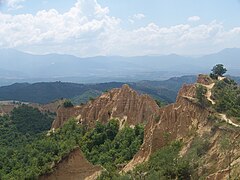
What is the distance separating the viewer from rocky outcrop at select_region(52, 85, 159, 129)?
39.7 metres

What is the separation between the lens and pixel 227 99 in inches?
1111

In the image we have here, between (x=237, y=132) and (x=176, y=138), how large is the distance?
6.40 m

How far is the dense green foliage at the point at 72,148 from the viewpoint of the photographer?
32.1 metres

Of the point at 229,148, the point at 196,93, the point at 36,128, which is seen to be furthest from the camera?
the point at 36,128

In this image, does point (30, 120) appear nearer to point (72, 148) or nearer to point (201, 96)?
point (72, 148)

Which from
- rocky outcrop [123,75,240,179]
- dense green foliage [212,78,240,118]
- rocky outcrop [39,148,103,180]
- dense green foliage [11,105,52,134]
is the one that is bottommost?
rocky outcrop [39,148,103,180]

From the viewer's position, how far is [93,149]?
122 feet

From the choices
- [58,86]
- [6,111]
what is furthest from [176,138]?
[58,86]

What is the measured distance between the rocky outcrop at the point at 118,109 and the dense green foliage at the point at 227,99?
25.4 feet

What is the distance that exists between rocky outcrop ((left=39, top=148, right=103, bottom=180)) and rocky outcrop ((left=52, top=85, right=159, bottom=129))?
8985 millimetres

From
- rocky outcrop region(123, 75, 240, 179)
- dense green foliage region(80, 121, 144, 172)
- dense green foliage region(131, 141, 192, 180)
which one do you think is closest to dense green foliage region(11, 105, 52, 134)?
dense green foliage region(80, 121, 144, 172)

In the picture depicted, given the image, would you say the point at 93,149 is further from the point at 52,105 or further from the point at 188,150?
the point at 52,105

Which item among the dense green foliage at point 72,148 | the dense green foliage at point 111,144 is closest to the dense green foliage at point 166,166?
the dense green foliage at point 111,144

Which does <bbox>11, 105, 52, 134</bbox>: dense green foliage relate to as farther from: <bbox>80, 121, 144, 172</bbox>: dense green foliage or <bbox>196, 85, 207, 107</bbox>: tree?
<bbox>196, 85, 207, 107</bbox>: tree
